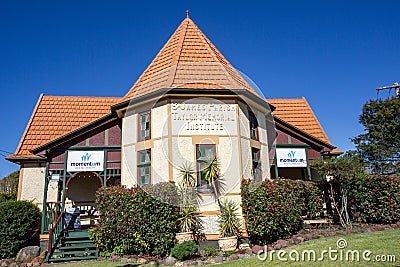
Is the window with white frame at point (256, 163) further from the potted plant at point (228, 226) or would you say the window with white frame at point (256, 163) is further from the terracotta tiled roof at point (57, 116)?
the terracotta tiled roof at point (57, 116)

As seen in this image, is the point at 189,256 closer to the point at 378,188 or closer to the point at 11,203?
the point at 11,203

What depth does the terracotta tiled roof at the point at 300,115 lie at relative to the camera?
711 inches

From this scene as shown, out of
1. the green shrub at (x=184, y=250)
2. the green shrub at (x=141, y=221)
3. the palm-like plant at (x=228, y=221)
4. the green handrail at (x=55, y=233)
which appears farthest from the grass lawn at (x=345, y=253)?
the palm-like plant at (x=228, y=221)

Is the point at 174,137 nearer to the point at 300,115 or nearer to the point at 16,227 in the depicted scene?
the point at 16,227

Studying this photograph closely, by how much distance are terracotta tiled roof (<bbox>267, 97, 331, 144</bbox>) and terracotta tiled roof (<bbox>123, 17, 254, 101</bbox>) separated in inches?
242

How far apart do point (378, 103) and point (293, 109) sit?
10.7 m

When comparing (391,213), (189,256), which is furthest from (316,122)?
(189,256)

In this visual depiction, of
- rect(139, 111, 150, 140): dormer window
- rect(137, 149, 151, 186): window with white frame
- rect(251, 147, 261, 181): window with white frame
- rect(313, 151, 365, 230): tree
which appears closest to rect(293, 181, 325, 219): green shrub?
rect(313, 151, 365, 230): tree

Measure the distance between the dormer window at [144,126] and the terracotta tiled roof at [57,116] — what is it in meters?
5.75

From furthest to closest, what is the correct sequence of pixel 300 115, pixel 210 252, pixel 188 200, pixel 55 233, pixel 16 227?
pixel 300 115 < pixel 16 227 < pixel 55 233 < pixel 188 200 < pixel 210 252

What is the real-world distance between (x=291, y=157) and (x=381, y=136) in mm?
14214

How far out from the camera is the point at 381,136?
80.3ft

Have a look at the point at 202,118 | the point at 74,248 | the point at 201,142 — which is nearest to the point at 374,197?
the point at 201,142

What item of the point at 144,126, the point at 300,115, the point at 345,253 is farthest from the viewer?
the point at 300,115
